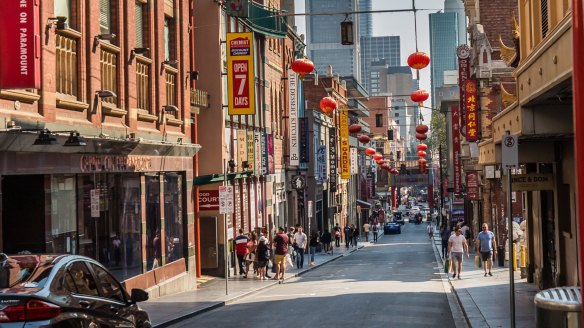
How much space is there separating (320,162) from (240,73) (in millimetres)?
30420

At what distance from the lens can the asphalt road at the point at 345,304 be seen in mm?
18675

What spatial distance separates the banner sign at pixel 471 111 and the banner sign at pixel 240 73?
53.3 ft

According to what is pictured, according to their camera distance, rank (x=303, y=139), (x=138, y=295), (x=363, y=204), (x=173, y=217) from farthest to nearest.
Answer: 1. (x=363, y=204)
2. (x=303, y=139)
3. (x=173, y=217)
4. (x=138, y=295)

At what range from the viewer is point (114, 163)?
21.3 m

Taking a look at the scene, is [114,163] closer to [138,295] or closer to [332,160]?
[138,295]

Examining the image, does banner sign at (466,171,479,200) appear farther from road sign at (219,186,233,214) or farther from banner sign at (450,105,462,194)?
road sign at (219,186,233,214)

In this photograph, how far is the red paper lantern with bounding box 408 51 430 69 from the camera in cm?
2633

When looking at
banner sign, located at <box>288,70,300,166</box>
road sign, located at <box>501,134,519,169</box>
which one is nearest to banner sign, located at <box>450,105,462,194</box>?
banner sign, located at <box>288,70,300,166</box>

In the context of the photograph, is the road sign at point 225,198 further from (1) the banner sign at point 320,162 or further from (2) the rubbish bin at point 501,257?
(1) the banner sign at point 320,162

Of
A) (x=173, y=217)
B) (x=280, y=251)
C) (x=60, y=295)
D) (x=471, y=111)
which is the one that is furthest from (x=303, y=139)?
(x=60, y=295)

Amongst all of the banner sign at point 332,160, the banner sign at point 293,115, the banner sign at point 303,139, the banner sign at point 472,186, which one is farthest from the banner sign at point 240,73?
the banner sign at point 332,160

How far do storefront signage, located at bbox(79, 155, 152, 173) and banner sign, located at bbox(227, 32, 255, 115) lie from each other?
9.14 meters

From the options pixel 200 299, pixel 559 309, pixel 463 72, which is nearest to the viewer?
pixel 559 309

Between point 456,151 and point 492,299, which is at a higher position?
point 456,151
